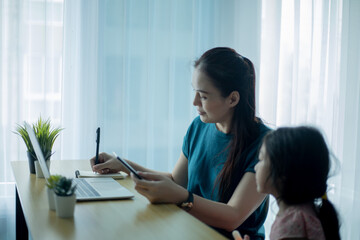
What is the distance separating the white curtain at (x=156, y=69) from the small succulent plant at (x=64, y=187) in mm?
1579

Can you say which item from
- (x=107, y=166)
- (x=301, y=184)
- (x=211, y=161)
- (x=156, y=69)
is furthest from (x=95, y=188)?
(x=156, y=69)

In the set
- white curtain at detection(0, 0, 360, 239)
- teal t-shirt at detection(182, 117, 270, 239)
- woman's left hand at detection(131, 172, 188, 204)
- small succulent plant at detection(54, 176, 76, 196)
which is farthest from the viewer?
white curtain at detection(0, 0, 360, 239)

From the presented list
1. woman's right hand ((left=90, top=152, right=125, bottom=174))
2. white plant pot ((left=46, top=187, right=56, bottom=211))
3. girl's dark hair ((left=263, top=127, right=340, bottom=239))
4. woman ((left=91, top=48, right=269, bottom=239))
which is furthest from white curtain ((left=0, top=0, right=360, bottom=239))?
girl's dark hair ((left=263, top=127, right=340, bottom=239))

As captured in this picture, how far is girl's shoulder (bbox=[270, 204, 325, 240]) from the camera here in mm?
1022

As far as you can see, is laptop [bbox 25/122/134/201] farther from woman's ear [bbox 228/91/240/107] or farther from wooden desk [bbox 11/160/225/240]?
woman's ear [bbox 228/91/240/107]

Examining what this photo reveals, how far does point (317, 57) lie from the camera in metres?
3.08

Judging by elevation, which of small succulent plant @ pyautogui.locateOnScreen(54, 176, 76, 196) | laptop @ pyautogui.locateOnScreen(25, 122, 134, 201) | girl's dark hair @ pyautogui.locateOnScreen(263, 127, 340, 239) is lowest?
laptop @ pyautogui.locateOnScreen(25, 122, 134, 201)

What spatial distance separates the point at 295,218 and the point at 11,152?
2.05 meters

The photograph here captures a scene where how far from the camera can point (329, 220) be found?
108 centimetres

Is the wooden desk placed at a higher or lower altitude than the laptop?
lower

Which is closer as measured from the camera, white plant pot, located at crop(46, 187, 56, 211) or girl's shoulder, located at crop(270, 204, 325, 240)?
girl's shoulder, located at crop(270, 204, 325, 240)

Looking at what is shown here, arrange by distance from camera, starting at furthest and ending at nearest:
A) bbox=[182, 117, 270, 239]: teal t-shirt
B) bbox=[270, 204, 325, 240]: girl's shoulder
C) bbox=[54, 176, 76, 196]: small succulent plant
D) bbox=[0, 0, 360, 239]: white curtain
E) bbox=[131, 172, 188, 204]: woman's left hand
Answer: bbox=[0, 0, 360, 239]: white curtain, bbox=[182, 117, 270, 239]: teal t-shirt, bbox=[131, 172, 188, 204]: woman's left hand, bbox=[54, 176, 76, 196]: small succulent plant, bbox=[270, 204, 325, 240]: girl's shoulder

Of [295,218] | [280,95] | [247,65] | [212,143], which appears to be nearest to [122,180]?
[212,143]

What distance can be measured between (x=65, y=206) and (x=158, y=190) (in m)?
0.29
